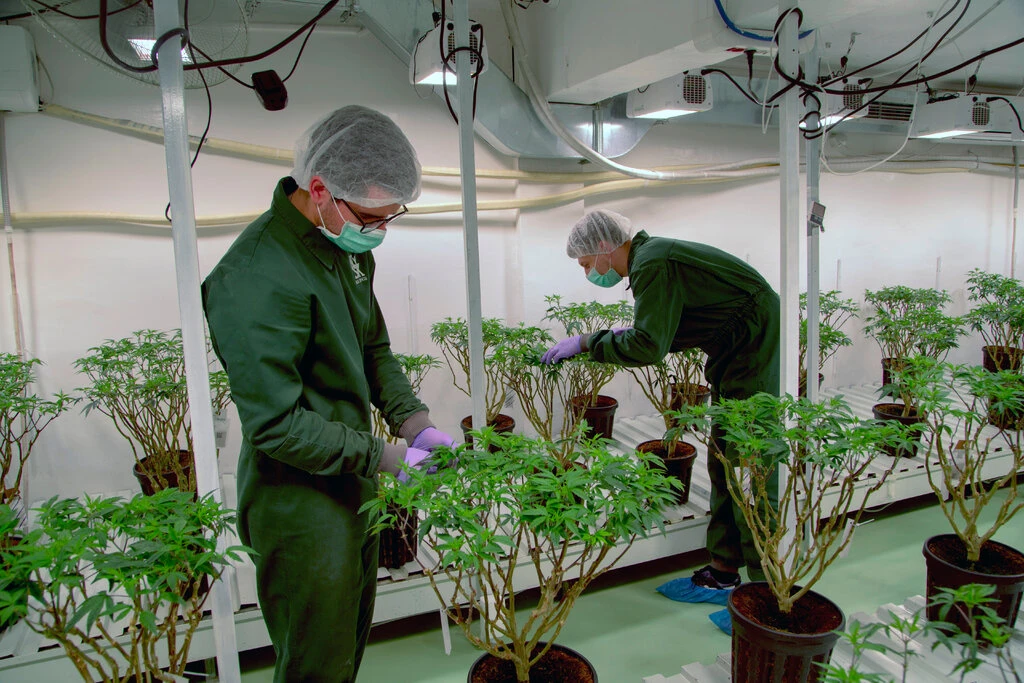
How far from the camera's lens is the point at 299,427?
1.48 metres

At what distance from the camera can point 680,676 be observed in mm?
2186

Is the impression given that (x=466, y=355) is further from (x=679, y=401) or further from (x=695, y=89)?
(x=695, y=89)

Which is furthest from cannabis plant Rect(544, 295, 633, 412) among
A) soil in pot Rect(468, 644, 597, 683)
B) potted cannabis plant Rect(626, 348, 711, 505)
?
soil in pot Rect(468, 644, 597, 683)

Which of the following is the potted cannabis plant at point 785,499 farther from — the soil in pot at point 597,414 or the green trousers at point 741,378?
the soil in pot at point 597,414

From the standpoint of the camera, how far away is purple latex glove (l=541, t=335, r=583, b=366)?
2969 millimetres

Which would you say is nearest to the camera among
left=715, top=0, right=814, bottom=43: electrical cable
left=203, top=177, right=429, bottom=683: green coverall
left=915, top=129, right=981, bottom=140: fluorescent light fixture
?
left=203, top=177, right=429, bottom=683: green coverall

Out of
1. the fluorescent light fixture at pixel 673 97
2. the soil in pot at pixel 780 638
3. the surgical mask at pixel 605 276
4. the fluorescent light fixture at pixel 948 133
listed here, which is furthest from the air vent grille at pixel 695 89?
the soil in pot at pixel 780 638

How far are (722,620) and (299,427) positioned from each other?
2040 millimetres

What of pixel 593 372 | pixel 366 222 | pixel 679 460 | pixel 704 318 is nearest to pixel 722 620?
pixel 679 460

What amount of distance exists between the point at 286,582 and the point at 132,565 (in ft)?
1.78

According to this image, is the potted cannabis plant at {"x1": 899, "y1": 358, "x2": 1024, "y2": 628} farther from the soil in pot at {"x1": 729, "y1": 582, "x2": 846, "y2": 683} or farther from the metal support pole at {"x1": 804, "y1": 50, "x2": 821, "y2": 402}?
the soil in pot at {"x1": 729, "y1": 582, "x2": 846, "y2": 683}

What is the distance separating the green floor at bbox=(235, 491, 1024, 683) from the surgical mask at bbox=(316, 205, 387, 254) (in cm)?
165

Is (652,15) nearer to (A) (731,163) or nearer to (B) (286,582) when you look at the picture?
(A) (731,163)

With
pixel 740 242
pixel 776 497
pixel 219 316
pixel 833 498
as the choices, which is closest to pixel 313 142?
pixel 219 316
